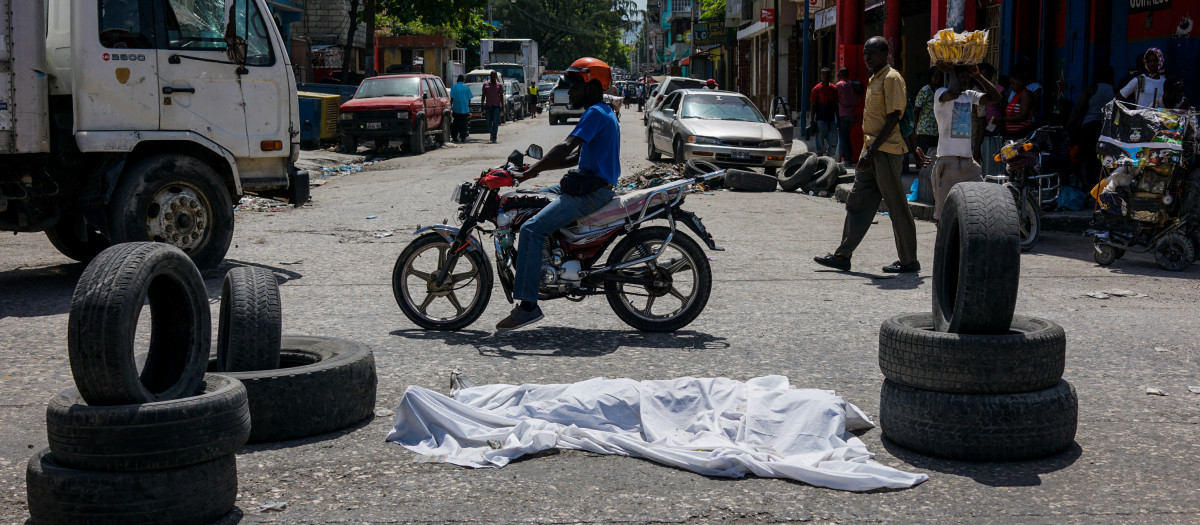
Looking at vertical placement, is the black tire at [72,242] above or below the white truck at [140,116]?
below

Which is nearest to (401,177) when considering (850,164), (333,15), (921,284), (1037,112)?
(850,164)

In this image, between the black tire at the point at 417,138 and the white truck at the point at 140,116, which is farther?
the black tire at the point at 417,138

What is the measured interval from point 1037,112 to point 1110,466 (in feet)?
38.3

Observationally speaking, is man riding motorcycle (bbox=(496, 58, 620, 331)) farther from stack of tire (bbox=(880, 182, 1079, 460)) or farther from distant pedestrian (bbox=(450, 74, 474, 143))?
distant pedestrian (bbox=(450, 74, 474, 143))

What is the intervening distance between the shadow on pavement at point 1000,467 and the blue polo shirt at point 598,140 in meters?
2.83

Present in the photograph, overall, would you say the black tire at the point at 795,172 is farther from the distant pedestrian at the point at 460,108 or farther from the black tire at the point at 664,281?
the distant pedestrian at the point at 460,108

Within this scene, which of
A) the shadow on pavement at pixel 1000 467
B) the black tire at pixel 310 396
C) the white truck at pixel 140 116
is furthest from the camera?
the white truck at pixel 140 116

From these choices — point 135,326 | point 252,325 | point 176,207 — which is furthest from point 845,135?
point 135,326

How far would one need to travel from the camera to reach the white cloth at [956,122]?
32.1 ft

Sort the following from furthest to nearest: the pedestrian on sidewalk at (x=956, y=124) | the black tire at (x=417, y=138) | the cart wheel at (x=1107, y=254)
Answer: the black tire at (x=417, y=138) → the cart wheel at (x=1107, y=254) → the pedestrian on sidewalk at (x=956, y=124)

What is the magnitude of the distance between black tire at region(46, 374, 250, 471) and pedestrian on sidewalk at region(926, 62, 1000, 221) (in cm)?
760

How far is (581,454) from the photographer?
15.2 feet

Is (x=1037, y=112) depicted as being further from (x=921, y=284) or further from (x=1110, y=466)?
(x=1110, y=466)

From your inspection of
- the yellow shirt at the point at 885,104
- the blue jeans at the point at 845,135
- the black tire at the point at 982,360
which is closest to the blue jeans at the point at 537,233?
the black tire at the point at 982,360
